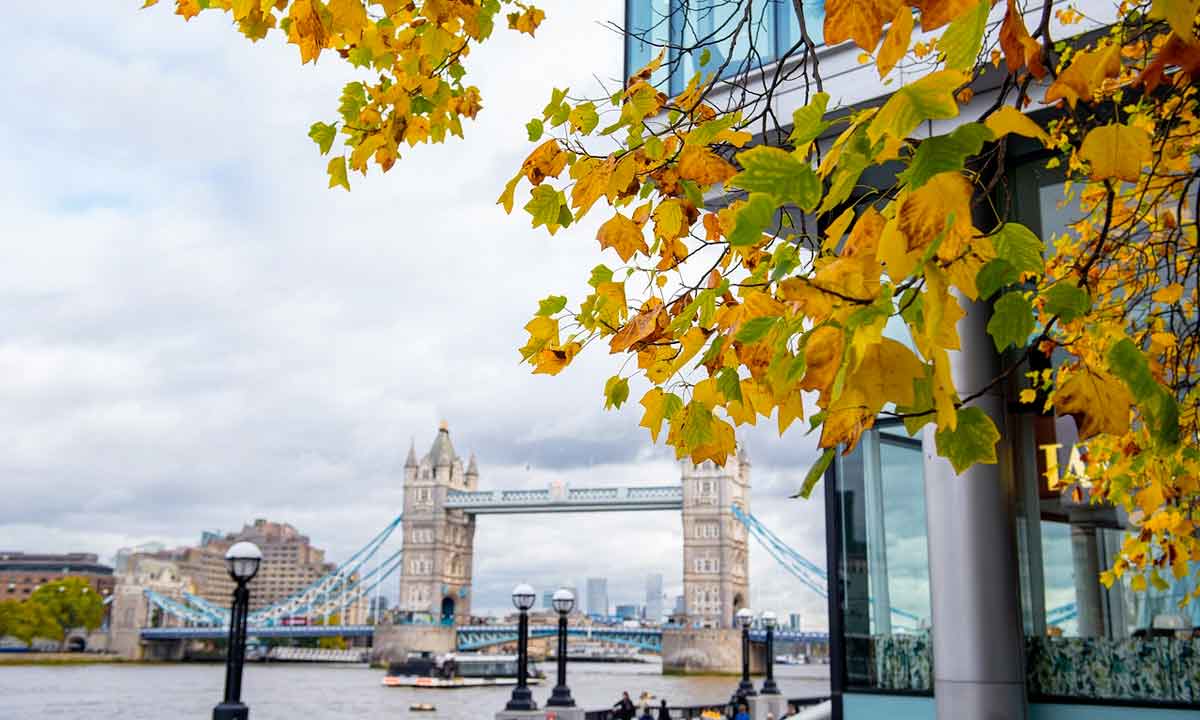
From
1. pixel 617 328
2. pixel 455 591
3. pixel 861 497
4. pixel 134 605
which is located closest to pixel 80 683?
pixel 134 605

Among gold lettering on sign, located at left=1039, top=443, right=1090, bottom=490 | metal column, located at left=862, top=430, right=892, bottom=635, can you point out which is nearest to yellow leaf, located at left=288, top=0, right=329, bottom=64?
gold lettering on sign, located at left=1039, top=443, right=1090, bottom=490

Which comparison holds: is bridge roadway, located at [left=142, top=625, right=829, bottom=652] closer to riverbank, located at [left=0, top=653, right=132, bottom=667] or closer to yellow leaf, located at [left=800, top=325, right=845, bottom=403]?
riverbank, located at [left=0, top=653, right=132, bottom=667]

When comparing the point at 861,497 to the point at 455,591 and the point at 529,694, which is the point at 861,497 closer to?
the point at 529,694

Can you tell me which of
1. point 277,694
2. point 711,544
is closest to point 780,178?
point 277,694

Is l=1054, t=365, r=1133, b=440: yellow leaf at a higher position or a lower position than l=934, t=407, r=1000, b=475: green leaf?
higher

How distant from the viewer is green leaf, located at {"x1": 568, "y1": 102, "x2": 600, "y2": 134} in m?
2.78

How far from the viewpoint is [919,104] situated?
4.90 feet

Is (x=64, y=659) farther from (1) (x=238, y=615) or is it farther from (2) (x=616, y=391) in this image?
(2) (x=616, y=391)

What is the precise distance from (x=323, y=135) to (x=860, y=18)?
6.99 feet

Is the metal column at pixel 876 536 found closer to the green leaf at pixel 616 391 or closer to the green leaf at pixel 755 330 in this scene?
the green leaf at pixel 616 391

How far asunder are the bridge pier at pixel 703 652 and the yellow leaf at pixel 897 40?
82151mm

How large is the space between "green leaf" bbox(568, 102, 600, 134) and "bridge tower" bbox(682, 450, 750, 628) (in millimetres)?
94732

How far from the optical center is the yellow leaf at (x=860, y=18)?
166 cm

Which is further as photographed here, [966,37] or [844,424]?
[844,424]
